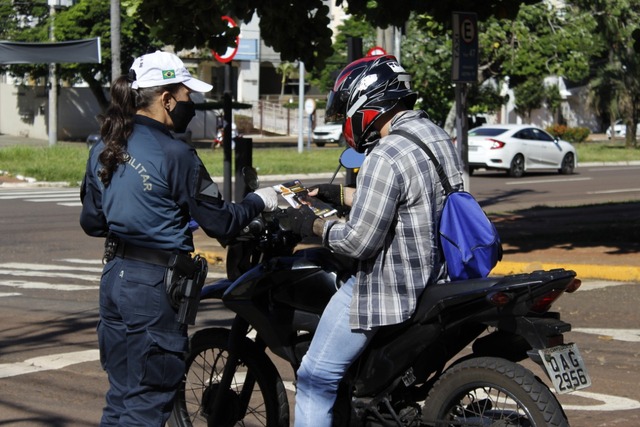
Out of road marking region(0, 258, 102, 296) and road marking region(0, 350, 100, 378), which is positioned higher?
road marking region(0, 350, 100, 378)

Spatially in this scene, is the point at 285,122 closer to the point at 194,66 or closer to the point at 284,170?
the point at 194,66

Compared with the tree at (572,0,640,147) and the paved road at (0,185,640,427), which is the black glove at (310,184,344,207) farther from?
the tree at (572,0,640,147)

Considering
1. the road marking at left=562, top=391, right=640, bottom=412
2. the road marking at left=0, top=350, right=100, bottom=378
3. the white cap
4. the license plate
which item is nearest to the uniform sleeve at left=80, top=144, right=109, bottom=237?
the white cap

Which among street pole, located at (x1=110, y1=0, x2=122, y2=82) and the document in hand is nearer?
the document in hand

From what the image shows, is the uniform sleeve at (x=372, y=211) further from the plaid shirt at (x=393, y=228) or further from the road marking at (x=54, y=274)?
the road marking at (x=54, y=274)

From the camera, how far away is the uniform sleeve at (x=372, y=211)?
4328mm

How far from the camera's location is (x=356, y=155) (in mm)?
4910

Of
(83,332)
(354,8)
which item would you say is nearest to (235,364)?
(83,332)

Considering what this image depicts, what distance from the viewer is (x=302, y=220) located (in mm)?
4484

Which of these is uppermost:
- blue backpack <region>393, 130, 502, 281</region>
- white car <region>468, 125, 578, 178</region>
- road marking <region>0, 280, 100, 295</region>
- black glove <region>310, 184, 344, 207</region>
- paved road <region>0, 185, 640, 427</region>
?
black glove <region>310, 184, 344, 207</region>

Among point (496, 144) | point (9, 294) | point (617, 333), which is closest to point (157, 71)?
point (617, 333)

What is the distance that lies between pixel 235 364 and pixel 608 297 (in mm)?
6010

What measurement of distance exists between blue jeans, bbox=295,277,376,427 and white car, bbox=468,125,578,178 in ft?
80.8

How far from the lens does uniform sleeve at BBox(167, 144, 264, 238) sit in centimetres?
434
